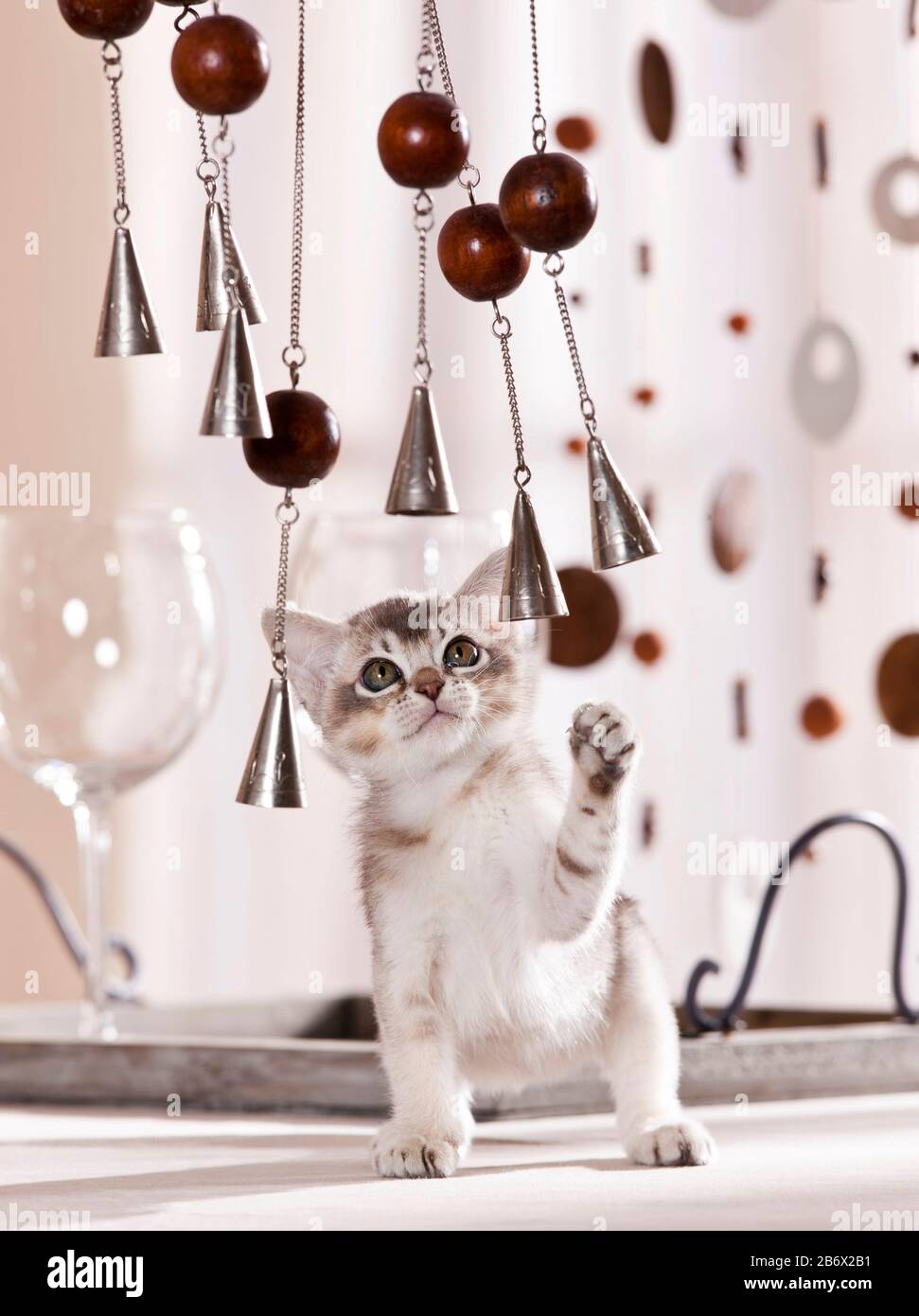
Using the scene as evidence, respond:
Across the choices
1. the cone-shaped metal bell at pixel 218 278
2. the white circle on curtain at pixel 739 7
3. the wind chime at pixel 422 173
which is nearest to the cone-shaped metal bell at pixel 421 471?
the wind chime at pixel 422 173

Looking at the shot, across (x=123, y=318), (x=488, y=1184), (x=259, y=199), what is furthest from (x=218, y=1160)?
(x=259, y=199)

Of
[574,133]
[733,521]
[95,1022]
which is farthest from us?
[733,521]

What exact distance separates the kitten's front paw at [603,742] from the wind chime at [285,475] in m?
0.14

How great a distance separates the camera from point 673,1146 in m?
0.82

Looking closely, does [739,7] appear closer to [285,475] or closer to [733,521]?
[733,521]

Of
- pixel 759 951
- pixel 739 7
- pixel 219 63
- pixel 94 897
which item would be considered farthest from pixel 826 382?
pixel 219 63

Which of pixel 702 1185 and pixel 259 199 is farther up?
pixel 259 199

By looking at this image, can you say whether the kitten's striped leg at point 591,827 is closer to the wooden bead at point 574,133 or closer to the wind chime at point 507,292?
the wind chime at point 507,292

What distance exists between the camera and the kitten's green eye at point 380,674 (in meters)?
0.85

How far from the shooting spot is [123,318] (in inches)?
32.0

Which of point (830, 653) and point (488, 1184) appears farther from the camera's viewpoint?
point (830, 653)

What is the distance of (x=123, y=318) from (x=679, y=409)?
1.90m

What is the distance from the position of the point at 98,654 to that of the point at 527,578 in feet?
1.97
